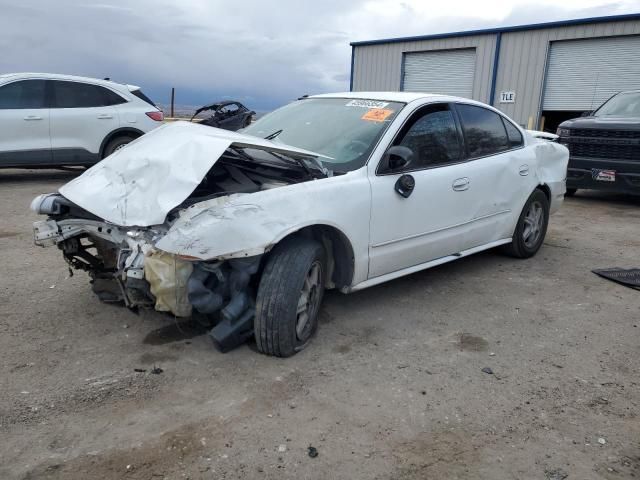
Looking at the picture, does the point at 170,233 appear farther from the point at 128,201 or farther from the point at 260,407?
the point at 260,407

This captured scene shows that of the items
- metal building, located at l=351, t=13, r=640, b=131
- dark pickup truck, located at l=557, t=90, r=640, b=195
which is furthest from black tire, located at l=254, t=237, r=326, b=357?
metal building, located at l=351, t=13, r=640, b=131

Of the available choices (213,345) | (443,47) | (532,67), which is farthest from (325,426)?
(443,47)

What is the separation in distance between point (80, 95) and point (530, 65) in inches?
483

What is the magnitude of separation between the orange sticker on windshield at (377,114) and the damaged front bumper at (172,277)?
1544 mm

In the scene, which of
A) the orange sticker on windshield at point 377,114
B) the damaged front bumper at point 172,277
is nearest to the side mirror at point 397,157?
the orange sticker on windshield at point 377,114

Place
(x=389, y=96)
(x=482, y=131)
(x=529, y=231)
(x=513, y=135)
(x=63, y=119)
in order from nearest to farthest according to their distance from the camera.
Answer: (x=389, y=96) → (x=482, y=131) → (x=513, y=135) → (x=529, y=231) → (x=63, y=119)

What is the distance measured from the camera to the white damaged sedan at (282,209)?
9.61 feet

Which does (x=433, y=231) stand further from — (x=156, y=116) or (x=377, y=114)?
(x=156, y=116)

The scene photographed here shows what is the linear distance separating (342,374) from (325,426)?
1.71ft

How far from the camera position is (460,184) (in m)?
4.22

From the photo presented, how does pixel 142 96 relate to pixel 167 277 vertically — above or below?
above

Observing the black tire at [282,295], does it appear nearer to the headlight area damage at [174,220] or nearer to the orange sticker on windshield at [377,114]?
the headlight area damage at [174,220]

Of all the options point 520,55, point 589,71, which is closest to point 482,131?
point 589,71

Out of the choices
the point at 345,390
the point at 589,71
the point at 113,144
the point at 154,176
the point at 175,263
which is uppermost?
the point at 589,71
